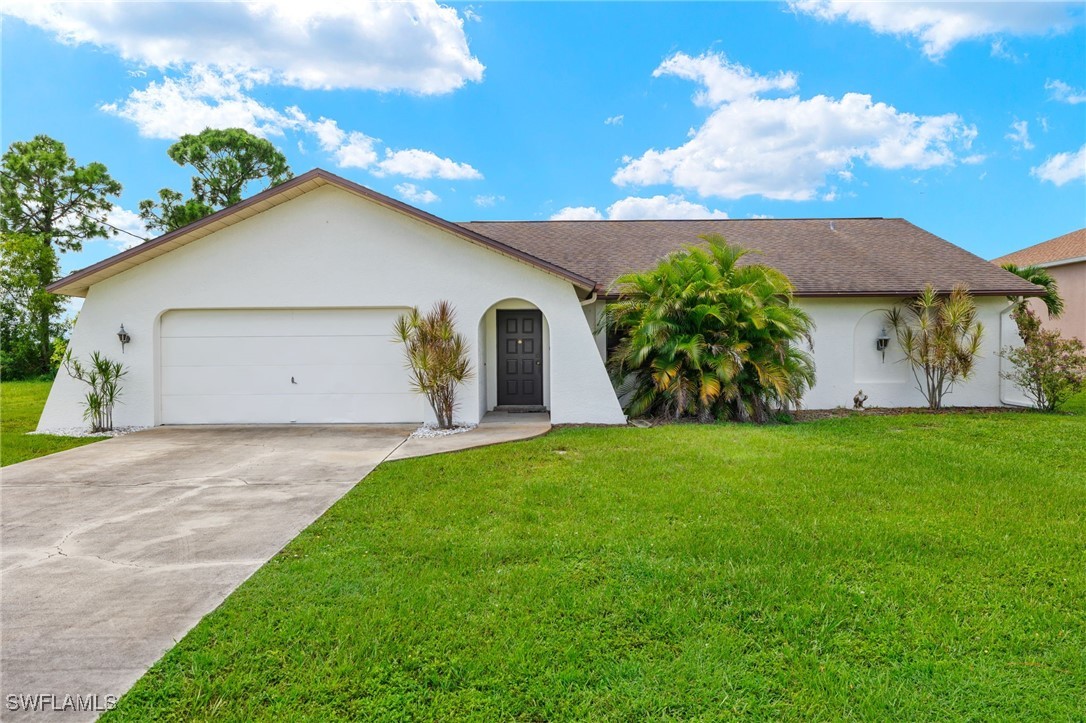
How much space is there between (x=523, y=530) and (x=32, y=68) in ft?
50.2

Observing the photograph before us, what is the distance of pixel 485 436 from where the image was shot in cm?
898

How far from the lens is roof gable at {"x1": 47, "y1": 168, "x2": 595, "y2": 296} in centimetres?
962

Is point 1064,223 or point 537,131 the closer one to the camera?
point 537,131

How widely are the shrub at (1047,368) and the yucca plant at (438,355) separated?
1191 cm

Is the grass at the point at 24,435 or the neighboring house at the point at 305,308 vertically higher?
the neighboring house at the point at 305,308

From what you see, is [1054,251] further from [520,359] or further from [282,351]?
[282,351]

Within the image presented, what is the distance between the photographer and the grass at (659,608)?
2564mm

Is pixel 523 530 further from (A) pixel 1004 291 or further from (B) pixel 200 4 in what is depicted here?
(A) pixel 1004 291

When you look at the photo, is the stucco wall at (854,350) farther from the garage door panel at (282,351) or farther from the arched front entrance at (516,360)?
the garage door panel at (282,351)

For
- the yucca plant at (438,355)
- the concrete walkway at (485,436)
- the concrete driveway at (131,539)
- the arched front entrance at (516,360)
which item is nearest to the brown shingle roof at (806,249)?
→ the arched front entrance at (516,360)

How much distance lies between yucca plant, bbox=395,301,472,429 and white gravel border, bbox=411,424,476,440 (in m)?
0.18

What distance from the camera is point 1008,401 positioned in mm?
12211

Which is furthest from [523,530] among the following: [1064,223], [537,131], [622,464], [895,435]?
[1064,223]

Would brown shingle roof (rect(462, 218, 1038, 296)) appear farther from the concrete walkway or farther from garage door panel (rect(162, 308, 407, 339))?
garage door panel (rect(162, 308, 407, 339))
